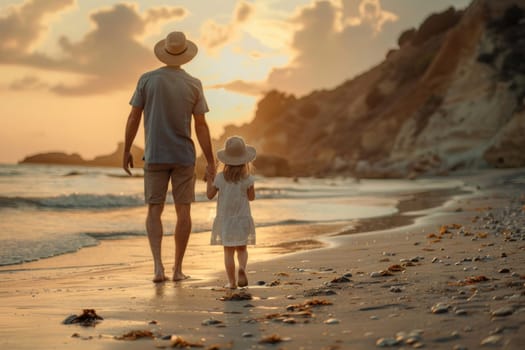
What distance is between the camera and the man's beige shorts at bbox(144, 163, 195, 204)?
5.87 metres

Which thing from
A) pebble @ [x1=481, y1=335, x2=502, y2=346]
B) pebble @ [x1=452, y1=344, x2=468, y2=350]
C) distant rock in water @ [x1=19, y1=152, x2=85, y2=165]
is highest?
distant rock in water @ [x1=19, y1=152, x2=85, y2=165]

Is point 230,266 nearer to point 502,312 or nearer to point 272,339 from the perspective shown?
point 272,339

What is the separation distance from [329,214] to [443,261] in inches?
368

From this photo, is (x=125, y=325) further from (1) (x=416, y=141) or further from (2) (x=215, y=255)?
(1) (x=416, y=141)

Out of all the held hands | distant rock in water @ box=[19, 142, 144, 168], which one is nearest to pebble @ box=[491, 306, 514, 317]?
the held hands

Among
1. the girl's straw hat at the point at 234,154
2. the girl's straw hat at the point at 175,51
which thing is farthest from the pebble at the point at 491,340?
the girl's straw hat at the point at 175,51

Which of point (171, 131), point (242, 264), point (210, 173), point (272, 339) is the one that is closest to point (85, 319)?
point (272, 339)

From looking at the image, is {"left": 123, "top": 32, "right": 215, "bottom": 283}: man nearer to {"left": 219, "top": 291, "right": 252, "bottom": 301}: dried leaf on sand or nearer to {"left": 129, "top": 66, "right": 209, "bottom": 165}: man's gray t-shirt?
{"left": 129, "top": 66, "right": 209, "bottom": 165}: man's gray t-shirt

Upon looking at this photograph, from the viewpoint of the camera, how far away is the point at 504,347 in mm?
2730

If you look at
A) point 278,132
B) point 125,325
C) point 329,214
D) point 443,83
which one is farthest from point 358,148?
point 125,325

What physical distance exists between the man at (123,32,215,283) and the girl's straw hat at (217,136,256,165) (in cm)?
36

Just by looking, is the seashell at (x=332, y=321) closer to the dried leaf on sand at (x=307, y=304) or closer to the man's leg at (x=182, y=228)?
the dried leaf on sand at (x=307, y=304)

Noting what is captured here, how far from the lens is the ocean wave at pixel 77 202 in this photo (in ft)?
57.3

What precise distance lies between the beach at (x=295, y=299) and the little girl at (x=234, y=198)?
1.15ft
